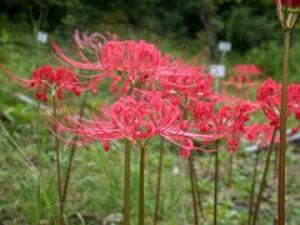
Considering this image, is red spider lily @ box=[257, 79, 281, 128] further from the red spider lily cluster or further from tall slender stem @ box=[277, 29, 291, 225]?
tall slender stem @ box=[277, 29, 291, 225]

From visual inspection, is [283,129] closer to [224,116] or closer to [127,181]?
[224,116]

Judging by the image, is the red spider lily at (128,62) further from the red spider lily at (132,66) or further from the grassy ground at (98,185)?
the grassy ground at (98,185)

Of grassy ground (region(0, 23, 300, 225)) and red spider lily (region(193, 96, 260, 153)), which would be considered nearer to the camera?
red spider lily (region(193, 96, 260, 153))

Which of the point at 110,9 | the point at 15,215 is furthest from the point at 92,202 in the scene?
the point at 110,9

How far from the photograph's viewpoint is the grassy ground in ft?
10.1

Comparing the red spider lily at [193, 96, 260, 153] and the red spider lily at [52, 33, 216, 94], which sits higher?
the red spider lily at [52, 33, 216, 94]

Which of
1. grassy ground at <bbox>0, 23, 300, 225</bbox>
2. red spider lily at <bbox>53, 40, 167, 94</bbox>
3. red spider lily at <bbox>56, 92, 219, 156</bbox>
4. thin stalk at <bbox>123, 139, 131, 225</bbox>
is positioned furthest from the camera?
grassy ground at <bbox>0, 23, 300, 225</bbox>

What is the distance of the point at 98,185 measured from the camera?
12.3 feet

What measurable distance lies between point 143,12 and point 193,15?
1.25 metres

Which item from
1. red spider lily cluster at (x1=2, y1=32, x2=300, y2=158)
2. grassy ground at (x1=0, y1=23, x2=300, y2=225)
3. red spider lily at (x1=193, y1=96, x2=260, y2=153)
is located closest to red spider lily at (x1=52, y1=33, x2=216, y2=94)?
red spider lily cluster at (x1=2, y1=32, x2=300, y2=158)

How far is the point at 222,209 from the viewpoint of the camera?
146 inches

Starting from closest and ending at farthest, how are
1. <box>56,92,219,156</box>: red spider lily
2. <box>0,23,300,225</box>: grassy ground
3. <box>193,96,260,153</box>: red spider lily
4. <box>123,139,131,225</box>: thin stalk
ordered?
<box>56,92,219,156</box>: red spider lily
<box>123,139,131,225</box>: thin stalk
<box>193,96,260,153</box>: red spider lily
<box>0,23,300,225</box>: grassy ground

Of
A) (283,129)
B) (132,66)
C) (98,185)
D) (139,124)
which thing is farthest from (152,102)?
(98,185)

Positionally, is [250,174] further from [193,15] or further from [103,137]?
[193,15]
